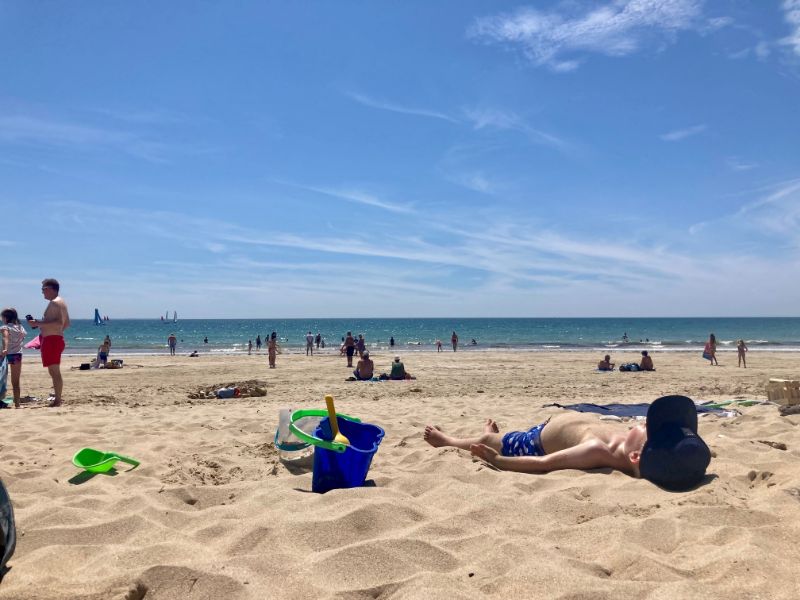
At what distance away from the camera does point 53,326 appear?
827 cm

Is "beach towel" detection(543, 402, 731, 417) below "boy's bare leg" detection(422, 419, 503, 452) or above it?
below

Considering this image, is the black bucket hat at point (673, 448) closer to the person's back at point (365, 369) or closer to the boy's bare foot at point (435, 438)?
the boy's bare foot at point (435, 438)

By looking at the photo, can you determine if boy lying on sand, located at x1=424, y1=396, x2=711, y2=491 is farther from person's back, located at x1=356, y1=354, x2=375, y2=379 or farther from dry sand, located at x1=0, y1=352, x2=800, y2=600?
person's back, located at x1=356, y1=354, x2=375, y2=379

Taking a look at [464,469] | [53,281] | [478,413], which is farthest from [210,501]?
[53,281]

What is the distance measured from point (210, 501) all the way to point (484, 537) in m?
1.83

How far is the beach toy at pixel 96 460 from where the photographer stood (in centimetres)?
427

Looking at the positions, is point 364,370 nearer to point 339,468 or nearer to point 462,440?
point 462,440

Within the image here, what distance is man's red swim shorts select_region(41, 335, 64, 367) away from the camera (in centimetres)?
828

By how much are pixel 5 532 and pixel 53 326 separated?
674 cm

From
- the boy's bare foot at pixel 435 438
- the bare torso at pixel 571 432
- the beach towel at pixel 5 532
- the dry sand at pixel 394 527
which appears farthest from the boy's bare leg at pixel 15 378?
the bare torso at pixel 571 432

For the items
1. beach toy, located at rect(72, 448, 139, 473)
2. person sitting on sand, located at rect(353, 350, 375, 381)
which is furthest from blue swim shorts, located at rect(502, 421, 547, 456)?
person sitting on sand, located at rect(353, 350, 375, 381)

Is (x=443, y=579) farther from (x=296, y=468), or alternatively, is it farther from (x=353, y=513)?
(x=296, y=468)

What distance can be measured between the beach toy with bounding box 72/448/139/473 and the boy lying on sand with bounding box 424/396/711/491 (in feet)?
8.59

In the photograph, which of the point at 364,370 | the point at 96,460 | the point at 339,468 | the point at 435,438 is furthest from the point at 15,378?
the point at 364,370
